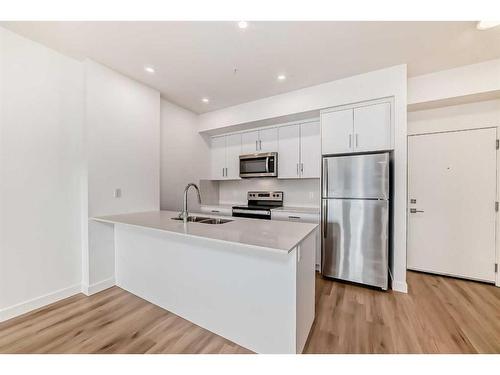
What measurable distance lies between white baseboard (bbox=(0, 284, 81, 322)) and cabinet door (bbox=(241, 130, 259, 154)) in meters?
3.07

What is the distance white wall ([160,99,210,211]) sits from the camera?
137 inches

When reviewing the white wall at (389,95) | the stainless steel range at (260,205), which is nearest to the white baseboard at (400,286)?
the white wall at (389,95)

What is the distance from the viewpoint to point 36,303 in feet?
6.93

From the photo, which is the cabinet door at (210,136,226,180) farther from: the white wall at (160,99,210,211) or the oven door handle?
the oven door handle

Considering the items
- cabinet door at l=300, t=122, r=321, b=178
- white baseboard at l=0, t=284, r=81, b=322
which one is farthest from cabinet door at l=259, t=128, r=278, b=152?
white baseboard at l=0, t=284, r=81, b=322

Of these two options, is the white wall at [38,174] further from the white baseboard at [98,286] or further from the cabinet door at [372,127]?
the cabinet door at [372,127]

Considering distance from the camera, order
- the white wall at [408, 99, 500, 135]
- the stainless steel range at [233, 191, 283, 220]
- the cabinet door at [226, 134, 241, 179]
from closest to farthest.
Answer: the white wall at [408, 99, 500, 135], the stainless steel range at [233, 191, 283, 220], the cabinet door at [226, 134, 241, 179]

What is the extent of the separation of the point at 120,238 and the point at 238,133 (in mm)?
2595

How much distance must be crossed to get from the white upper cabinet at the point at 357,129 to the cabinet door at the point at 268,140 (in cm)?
90

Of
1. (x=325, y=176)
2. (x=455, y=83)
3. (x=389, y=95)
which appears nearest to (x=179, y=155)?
(x=325, y=176)

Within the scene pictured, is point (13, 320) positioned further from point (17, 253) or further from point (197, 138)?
point (197, 138)
